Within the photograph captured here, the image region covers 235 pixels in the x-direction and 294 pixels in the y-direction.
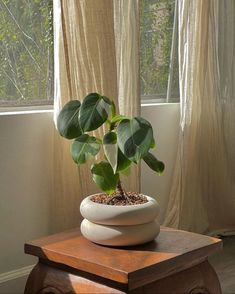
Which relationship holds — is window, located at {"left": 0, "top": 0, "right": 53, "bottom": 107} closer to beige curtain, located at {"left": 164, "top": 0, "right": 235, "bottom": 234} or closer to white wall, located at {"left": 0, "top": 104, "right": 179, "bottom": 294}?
white wall, located at {"left": 0, "top": 104, "right": 179, "bottom": 294}

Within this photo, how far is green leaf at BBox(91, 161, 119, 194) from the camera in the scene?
166 cm

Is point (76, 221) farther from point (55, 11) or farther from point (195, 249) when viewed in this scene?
point (55, 11)

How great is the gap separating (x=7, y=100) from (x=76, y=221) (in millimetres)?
561

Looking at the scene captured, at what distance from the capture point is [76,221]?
2152 mm

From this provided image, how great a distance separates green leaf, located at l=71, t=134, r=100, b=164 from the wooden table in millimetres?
270

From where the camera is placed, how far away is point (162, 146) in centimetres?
282

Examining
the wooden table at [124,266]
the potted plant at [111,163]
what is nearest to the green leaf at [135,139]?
the potted plant at [111,163]

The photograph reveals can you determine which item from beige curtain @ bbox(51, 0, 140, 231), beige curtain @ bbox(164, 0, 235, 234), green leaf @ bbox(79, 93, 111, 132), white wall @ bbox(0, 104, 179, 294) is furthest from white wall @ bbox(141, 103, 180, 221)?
green leaf @ bbox(79, 93, 111, 132)

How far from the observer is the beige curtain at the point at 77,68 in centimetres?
204

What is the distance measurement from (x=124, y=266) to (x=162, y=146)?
4.63 feet

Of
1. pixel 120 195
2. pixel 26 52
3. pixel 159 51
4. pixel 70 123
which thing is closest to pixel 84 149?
pixel 70 123

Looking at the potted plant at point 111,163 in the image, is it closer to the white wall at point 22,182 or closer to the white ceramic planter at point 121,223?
the white ceramic planter at point 121,223

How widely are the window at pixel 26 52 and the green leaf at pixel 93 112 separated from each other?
60 cm

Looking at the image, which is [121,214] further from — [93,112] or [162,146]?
[162,146]
